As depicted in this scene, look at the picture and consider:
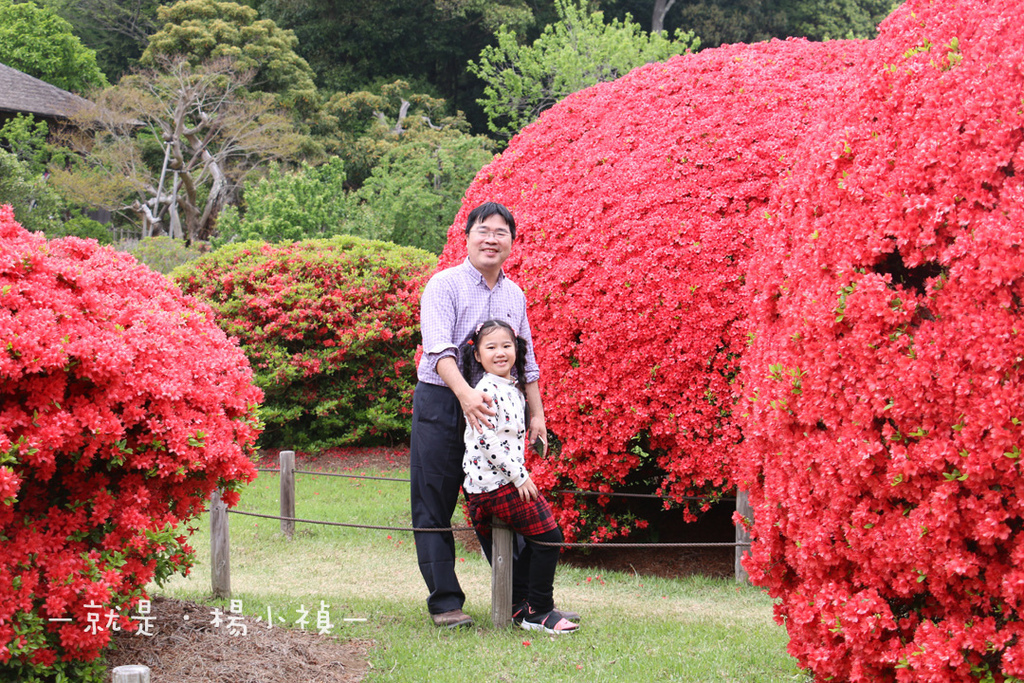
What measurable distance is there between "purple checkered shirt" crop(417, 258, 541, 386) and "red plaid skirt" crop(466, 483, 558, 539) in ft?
1.76

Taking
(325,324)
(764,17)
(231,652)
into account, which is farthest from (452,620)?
(764,17)

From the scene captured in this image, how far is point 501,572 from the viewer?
4445mm

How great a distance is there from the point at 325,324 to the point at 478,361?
711 centimetres

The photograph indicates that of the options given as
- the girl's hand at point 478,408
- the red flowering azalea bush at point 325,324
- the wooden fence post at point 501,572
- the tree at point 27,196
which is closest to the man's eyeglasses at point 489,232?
the girl's hand at point 478,408

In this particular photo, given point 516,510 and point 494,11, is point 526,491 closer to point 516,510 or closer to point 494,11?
point 516,510

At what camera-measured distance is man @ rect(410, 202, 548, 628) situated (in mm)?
4406

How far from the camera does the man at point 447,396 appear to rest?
4.41m

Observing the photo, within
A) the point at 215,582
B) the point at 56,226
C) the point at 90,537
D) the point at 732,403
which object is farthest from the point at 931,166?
the point at 56,226

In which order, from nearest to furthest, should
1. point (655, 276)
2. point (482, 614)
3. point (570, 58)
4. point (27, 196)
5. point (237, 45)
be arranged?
1. point (482, 614)
2. point (655, 276)
3. point (27, 196)
4. point (570, 58)
5. point (237, 45)

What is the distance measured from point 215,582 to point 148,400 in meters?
1.97

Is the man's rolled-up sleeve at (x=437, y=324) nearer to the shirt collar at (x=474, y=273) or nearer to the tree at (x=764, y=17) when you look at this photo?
the shirt collar at (x=474, y=273)

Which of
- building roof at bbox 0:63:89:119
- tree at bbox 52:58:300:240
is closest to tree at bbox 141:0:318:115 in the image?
tree at bbox 52:58:300:240

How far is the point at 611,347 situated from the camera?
5.83 metres

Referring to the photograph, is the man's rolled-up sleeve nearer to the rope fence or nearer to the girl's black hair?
the girl's black hair
